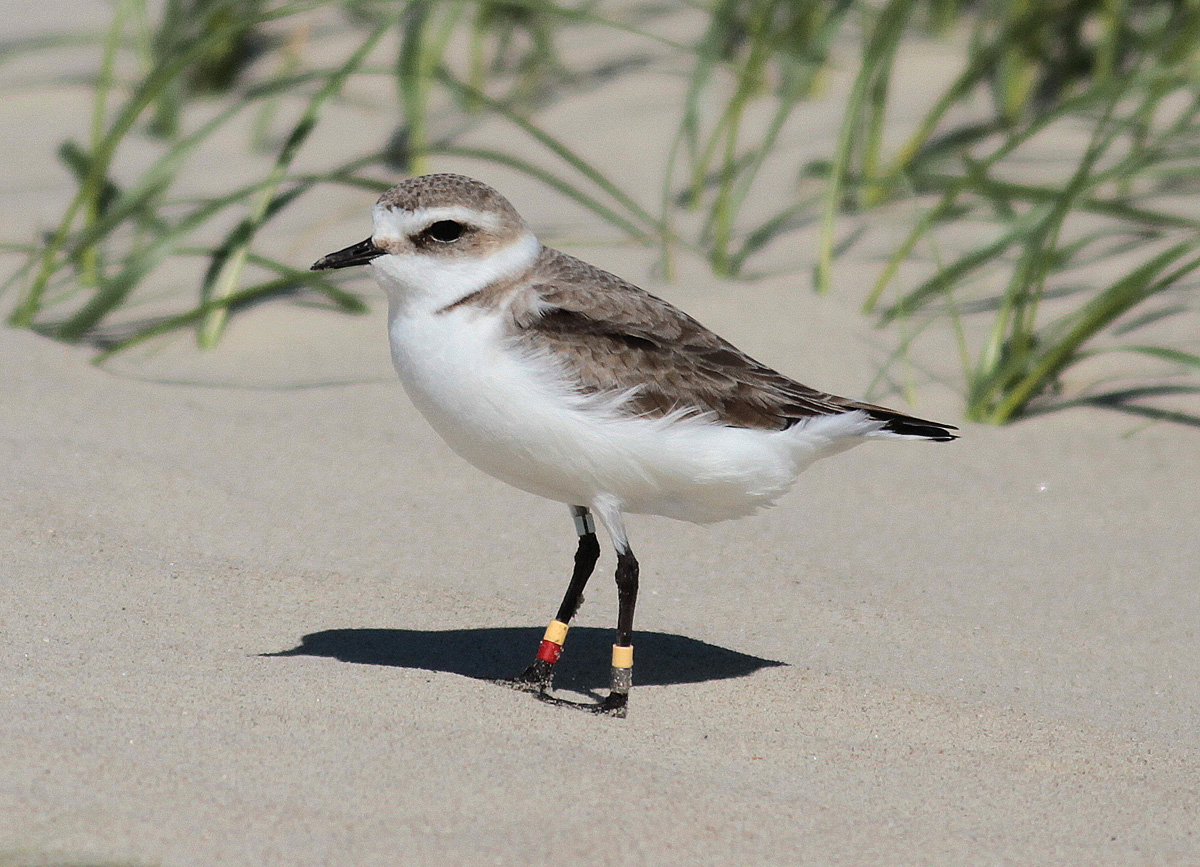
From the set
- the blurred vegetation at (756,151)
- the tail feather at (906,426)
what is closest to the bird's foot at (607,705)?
the tail feather at (906,426)

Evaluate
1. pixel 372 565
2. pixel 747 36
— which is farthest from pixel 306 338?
pixel 747 36

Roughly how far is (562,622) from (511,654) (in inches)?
12.5

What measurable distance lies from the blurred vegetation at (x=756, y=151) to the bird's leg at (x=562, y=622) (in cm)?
217

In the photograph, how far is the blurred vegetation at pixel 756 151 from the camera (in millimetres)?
6285

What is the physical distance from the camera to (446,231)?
399cm

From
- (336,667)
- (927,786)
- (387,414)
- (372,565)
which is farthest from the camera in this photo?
(387,414)

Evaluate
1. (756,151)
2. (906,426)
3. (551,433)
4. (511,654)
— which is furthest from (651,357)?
(756,151)

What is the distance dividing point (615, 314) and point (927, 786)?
1.48 m

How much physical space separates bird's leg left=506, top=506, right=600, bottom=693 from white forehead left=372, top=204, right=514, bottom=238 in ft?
3.05

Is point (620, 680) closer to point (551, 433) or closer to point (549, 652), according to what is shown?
point (549, 652)

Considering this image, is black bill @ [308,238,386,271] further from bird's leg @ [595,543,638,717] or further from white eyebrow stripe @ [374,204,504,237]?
bird's leg @ [595,543,638,717]

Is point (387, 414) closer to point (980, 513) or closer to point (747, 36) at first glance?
point (980, 513)

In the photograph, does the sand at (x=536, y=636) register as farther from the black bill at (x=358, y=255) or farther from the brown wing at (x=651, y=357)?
the black bill at (x=358, y=255)

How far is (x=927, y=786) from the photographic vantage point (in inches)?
147
